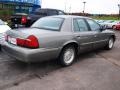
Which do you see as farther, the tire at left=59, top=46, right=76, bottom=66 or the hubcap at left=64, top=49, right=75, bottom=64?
the hubcap at left=64, top=49, right=75, bottom=64

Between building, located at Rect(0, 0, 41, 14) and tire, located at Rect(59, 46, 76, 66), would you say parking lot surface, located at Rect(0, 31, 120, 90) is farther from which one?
building, located at Rect(0, 0, 41, 14)

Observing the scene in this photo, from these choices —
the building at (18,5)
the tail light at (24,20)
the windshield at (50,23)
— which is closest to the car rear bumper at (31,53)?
the windshield at (50,23)

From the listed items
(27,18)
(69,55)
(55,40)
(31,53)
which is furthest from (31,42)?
(27,18)

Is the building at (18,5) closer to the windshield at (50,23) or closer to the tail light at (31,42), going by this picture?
the windshield at (50,23)

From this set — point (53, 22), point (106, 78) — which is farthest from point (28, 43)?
point (106, 78)

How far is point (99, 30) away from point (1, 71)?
3.84 meters

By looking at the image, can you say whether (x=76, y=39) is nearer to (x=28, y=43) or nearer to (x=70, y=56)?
(x=70, y=56)

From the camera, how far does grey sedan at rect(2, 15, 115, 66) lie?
5.05 metres

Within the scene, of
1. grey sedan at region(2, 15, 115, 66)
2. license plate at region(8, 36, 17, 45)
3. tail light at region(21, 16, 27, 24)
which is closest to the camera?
grey sedan at region(2, 15, 115, 66)

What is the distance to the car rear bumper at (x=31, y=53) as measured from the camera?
494 cm

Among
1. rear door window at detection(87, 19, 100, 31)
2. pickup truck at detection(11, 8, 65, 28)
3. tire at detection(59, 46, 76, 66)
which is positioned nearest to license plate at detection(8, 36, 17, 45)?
tire at detection(59, 46, 76, 66)

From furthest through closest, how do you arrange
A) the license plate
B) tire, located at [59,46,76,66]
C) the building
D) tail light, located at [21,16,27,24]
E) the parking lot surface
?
the building → tail light, located at [21,16,27,24] → tire, located at [59,46,76,66] → the license plate → the parking lot surface

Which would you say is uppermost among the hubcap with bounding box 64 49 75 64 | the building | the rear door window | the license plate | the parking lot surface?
the building

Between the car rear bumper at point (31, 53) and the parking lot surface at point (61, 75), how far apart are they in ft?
1.33
